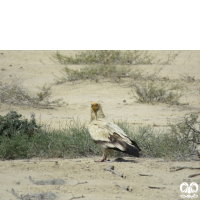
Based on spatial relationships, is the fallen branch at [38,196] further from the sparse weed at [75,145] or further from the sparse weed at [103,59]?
the sparse weed at [103,59]

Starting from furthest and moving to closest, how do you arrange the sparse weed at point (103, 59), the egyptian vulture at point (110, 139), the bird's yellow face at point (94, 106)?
the sparse weed at point (103, 59), the bird's yellow face at point (94, 106), the egyptian vulture at point (110, 139)

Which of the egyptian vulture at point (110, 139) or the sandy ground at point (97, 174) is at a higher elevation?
the egyptian vulture at point (110, 139)

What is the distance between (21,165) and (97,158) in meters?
1.17

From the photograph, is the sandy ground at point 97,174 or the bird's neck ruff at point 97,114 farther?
the bird's neck ruff at point 97,114

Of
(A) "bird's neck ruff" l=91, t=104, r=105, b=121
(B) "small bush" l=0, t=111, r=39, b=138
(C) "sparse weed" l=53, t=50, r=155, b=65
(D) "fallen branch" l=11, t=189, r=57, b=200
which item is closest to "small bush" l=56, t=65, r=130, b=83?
(C) "sparse weed" l=53, t=50, r=155, b=65

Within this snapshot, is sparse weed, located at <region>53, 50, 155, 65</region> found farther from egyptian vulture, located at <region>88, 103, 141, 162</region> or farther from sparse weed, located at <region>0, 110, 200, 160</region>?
egyptian vulture, located at <region>88, 103, 141, 162</region>

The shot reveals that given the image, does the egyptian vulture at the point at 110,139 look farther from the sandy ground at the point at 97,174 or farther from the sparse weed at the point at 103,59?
the sparse weed at the point at 103,59

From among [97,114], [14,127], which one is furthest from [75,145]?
[14,127]

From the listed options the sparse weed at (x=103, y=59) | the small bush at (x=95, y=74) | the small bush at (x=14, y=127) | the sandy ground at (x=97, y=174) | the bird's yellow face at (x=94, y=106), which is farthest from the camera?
the sparse weed at (x=103, y=59)

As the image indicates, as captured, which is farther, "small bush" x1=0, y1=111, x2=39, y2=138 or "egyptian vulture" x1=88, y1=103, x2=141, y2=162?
"small bush" x1=0, y1=111, x2=39, y2=138

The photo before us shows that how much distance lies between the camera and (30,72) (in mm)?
16172

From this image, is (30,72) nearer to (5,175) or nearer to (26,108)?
(26,108)

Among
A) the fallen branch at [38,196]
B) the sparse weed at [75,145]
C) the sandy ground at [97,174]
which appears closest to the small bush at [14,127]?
the sparse weed at [75,145]

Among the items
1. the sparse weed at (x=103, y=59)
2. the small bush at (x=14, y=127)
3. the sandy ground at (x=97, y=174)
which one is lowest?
the sandy ground at (x=97, y=174)
